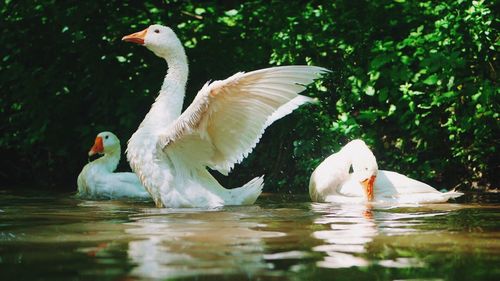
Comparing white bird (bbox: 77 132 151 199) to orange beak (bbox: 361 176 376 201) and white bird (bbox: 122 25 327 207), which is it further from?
orange beak (bbox: 361 176 376 201)

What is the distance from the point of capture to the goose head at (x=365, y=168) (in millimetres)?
7566

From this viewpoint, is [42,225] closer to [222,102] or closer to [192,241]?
[192,241]

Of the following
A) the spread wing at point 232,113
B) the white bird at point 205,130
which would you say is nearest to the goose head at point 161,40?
the white bird at point 205,130

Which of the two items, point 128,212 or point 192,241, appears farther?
point 128,212

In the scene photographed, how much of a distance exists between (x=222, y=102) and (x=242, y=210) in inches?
35.9

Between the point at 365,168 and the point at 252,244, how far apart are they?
3614 mm

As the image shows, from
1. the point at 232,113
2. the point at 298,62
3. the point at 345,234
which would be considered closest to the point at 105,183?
the point at 298,62

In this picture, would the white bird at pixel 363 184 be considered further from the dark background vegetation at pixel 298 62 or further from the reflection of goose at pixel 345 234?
the dark background vegetation at pixel 298 62

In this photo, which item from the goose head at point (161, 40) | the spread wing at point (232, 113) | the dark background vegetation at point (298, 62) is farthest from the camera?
the dark background vegetation at point (298, 62)

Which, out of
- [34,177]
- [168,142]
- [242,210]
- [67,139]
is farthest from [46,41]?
[242,210]

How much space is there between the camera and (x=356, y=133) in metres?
9.23

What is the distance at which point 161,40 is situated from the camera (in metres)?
7.86

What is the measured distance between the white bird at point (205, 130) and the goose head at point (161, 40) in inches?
1.0

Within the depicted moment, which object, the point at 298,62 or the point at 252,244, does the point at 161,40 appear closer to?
the point at 298,62
